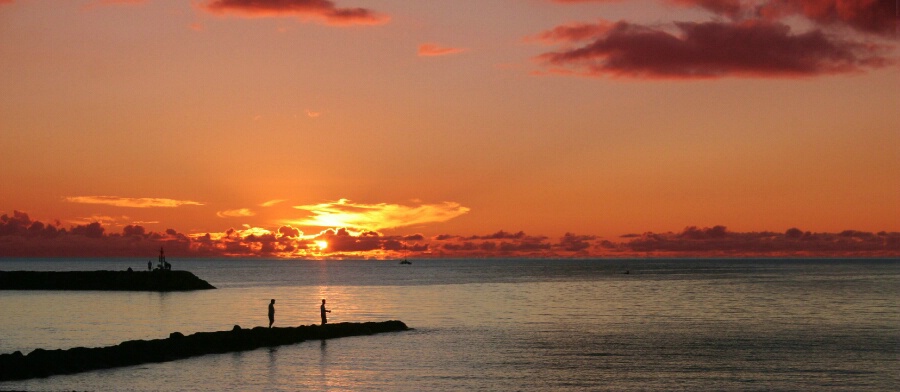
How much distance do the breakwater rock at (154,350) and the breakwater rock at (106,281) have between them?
3150 inches

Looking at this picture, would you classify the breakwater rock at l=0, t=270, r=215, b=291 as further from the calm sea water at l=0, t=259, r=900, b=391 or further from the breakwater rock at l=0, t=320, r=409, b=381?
the breakwater rock at l=0, t=320, r=409, b=381

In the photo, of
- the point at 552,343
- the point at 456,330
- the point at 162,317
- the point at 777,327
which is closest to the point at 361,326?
the point at 456,330

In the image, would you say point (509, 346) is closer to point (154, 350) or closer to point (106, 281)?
point (154, 350)

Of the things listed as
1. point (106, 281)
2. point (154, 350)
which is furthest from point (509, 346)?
point (106, 281)

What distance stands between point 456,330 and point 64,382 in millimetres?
34317

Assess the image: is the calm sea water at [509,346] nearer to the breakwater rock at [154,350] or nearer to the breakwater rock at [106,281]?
the breakwater rock at [154,350]

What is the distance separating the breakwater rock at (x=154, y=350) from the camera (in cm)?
4041

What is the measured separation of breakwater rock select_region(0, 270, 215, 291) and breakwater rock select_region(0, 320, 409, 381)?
3150 inches

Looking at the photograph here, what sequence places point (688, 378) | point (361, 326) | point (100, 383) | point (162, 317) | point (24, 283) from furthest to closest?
point (24, 283) < point (162, 317) < point (361, 326) < point (688, 378) < point (100, 383)

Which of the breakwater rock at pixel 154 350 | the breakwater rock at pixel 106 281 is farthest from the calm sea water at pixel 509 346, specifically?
the breakwater rock at pixel 106 281

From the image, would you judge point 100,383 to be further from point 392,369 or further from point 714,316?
point 714,316

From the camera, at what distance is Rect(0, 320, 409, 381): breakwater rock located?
4041 centimetres

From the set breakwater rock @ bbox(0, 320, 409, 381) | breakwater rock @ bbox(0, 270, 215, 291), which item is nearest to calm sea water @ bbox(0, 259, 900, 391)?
breakwater rock @ bbox(0, 320, 409, 381)

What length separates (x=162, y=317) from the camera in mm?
79000
